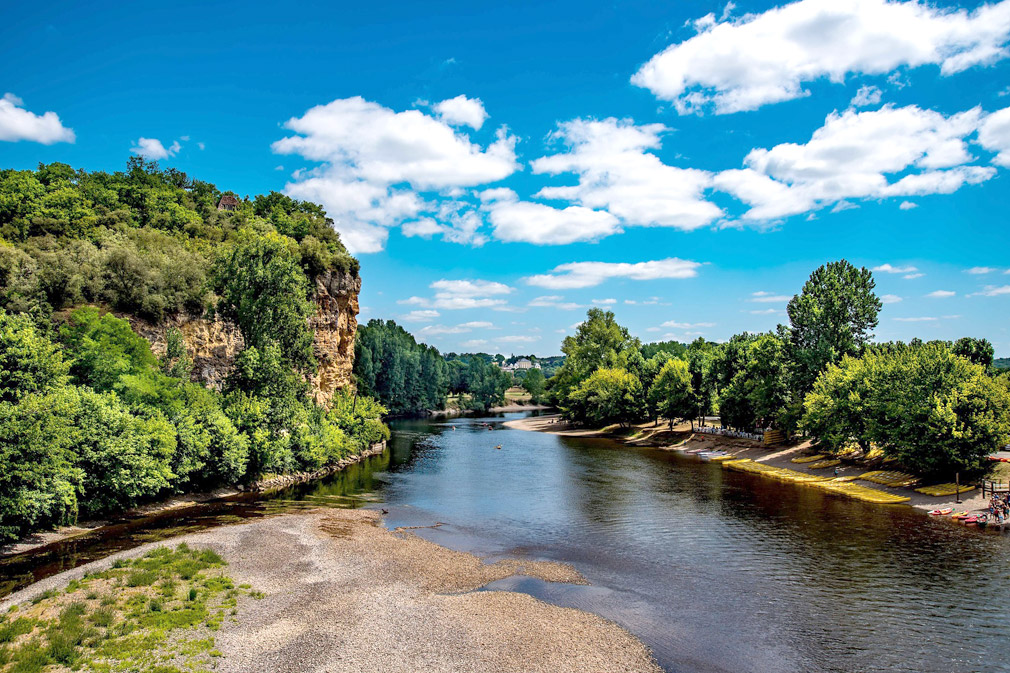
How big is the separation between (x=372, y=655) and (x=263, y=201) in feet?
322

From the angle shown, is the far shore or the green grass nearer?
the green grass

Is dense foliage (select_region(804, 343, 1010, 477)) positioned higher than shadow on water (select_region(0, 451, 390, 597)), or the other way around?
dense foliage (select_region(804, 343, 1010, 477))

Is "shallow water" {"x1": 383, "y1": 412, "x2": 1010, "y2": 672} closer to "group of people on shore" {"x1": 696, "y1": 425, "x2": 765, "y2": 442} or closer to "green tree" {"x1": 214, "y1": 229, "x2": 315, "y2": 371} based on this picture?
"green tree" {"x1": 214, "y1": 229, "x2": 315, "y2": 371}

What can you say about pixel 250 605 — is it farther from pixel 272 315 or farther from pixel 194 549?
pixel 272 315

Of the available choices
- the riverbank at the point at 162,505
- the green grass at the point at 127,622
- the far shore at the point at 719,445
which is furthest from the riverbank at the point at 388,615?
the far shore at the point at 719,445

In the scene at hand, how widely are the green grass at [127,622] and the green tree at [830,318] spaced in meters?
61.7

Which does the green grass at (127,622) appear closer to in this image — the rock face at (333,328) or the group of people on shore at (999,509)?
the group of people on shore at (999,509)

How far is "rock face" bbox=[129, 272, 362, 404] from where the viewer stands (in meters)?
48.3

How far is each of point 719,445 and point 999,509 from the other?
41290mm

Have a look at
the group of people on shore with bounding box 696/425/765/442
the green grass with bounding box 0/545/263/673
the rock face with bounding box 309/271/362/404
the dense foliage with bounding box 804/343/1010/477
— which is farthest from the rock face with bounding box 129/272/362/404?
the dense foliage with bounding box 804/343/1010/477

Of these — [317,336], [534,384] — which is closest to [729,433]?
[317,336]

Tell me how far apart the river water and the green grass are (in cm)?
508

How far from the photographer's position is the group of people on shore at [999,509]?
110 feet

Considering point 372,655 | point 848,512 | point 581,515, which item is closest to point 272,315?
point 581,515
